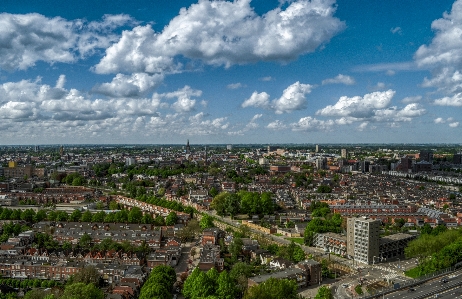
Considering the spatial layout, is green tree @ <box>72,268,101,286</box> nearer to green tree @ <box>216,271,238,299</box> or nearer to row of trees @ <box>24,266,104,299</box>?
row of trees @ <box>24,266,104,299</box>

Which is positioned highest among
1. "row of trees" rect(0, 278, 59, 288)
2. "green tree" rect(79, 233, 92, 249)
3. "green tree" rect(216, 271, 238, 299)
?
"green tree" rect(216, 271, 238, 299)

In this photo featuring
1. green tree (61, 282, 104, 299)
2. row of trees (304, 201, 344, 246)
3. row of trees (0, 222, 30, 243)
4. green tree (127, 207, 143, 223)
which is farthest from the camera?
green tree (127, 207, 143, 223)

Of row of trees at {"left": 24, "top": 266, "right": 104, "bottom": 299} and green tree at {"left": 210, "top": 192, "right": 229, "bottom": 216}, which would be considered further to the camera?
green tree at {"left": 210, "top": 192, "right": 229, "bottom": 216}

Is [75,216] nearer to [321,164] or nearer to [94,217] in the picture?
[94,217]

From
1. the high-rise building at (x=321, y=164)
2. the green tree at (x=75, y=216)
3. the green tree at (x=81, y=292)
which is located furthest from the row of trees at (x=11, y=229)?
the high-rise building at (x=321, y=164)

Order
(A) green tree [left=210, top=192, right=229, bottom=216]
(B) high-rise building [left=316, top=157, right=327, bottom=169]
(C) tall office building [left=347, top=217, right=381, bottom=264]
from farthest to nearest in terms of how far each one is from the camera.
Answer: (B) high-rise building [left=316, top=157, right=327, bottom=169]
(A) green tree [left=210, top=192, right=229, bottom=216]
(C) tall office building [left=347, top=217, right=381, bottom=264]

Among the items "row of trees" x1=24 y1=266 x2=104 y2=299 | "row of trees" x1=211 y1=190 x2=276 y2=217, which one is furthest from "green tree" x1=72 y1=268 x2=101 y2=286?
"row of trees" x1=211 y1=190 x2=276 y2=217

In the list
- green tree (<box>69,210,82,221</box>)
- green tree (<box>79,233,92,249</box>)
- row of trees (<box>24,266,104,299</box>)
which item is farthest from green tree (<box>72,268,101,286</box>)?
green tree (<box>69,210,82,221</box>)

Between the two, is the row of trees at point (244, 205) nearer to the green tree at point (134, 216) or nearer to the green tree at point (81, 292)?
the green tree at point (134, 216)

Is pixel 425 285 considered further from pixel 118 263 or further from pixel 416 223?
pixel 416 223

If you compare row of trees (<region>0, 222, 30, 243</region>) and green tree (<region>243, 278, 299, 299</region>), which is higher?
green tree (<region>243, 278, 299, 299</region>)
